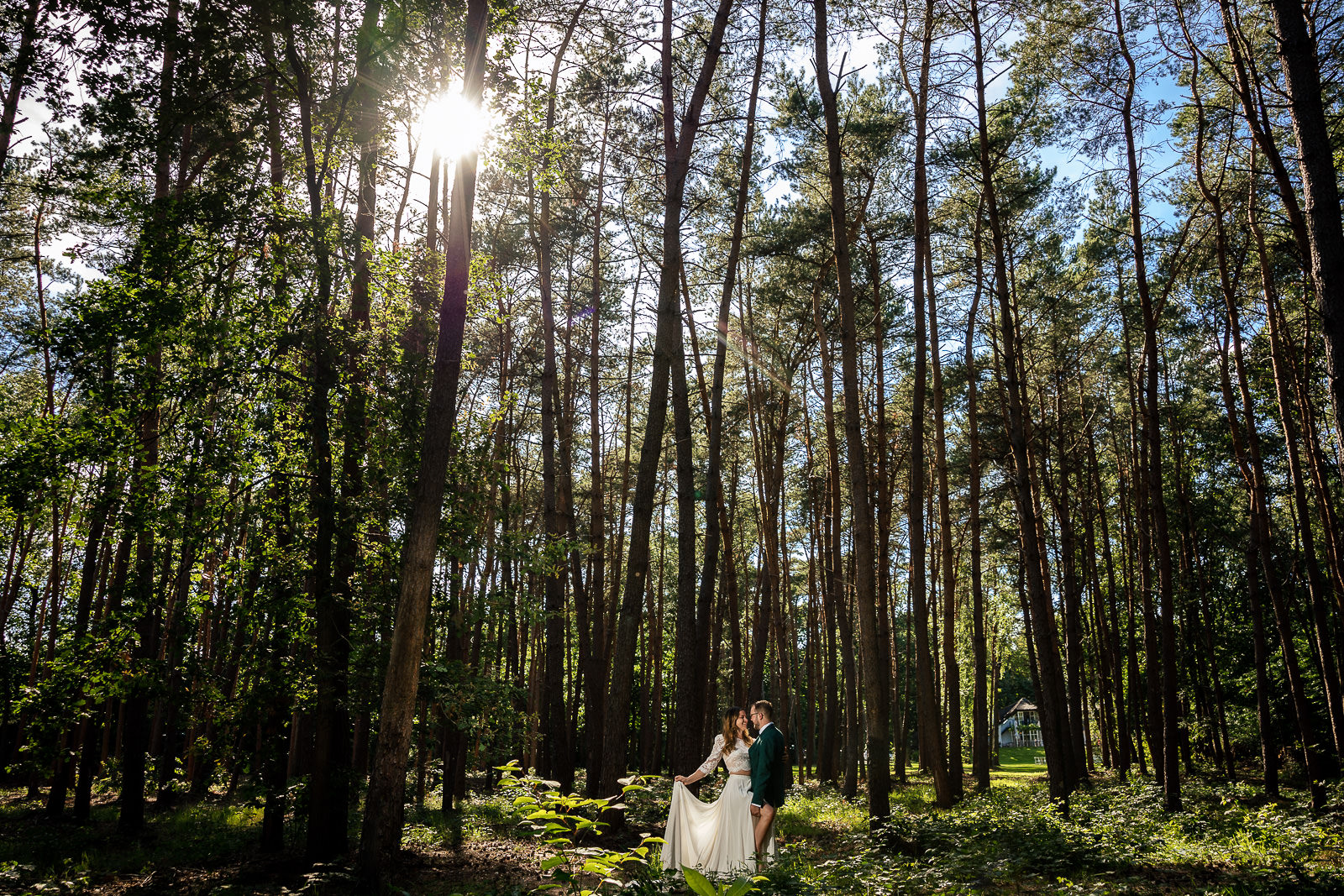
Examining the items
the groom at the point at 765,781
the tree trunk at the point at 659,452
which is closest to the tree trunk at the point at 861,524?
the tree trunk at the point at 659,452

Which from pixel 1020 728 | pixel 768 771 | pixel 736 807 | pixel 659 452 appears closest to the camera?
pixel 768 771

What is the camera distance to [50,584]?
63.5 feet

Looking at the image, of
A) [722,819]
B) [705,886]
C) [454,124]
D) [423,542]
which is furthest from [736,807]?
[454,124]

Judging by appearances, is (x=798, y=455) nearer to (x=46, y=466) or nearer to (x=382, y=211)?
(x=382, y=211)

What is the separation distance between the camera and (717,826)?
7.12m

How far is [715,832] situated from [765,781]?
0.79m

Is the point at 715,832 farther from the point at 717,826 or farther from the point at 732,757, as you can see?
the point at 732,757

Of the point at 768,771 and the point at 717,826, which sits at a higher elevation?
the point at 768,771

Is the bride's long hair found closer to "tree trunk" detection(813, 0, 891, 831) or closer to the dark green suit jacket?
the dark green suit jacket

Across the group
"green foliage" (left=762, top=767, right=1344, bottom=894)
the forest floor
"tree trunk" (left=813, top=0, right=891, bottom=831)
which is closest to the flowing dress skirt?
"green foliage" (left=762, top=767, right=1344, bottom=894)

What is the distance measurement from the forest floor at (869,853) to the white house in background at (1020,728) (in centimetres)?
5697

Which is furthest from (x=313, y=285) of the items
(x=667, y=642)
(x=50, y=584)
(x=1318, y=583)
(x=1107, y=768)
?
(x=667, y=642)

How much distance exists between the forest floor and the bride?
27.9 inches

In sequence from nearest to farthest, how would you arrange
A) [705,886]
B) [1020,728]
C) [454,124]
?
[705,886], [454,124], [1020,728]
